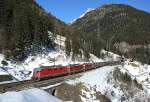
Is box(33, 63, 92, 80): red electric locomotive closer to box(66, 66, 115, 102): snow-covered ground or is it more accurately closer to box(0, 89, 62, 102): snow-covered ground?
box(66, 66, 115, 102): snow-covered ground

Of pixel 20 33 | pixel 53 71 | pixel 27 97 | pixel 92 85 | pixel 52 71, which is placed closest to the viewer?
pixel 27 97

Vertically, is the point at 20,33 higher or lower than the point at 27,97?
higher

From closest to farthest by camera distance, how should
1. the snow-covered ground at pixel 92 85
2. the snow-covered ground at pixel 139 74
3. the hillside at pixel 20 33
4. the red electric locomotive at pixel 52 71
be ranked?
the snow-covered ground at pixel 92 85 → the red electric locomotive at pixel 52 71 → the snow-covered ground at pixel 139 74 → the hillside at pixel 20 33

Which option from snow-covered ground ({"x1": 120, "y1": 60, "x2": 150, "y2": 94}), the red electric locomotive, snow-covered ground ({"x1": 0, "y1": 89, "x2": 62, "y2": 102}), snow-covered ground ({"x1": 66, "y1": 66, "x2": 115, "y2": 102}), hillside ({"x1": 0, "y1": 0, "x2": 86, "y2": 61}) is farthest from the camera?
hillside ({"x1": 0, "y1": 0, "x2": 86, "y2": 61})

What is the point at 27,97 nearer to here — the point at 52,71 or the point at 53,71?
the point at 52,71

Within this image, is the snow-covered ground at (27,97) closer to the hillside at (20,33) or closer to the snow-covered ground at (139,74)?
the snow-covered ground at (139,74)

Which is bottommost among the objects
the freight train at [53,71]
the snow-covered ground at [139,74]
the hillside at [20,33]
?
the snow-covered ground at [139,74]

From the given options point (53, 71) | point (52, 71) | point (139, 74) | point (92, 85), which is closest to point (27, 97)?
point (92, 85)

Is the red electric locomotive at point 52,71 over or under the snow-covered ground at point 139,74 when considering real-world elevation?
over

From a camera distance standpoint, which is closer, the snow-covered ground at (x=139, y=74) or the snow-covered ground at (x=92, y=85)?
the snow-covered ground at (x=92, y=85)

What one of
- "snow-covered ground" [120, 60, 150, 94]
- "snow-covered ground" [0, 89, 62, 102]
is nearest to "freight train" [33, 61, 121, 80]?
"snow-covered ground" [120, 60, 150, 94]

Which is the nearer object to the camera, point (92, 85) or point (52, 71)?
point (92, 85)

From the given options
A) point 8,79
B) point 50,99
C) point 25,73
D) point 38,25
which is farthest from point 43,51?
point 50,99

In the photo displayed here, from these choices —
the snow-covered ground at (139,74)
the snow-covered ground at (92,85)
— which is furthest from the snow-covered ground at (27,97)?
the snow-covered ground at (139,74)
